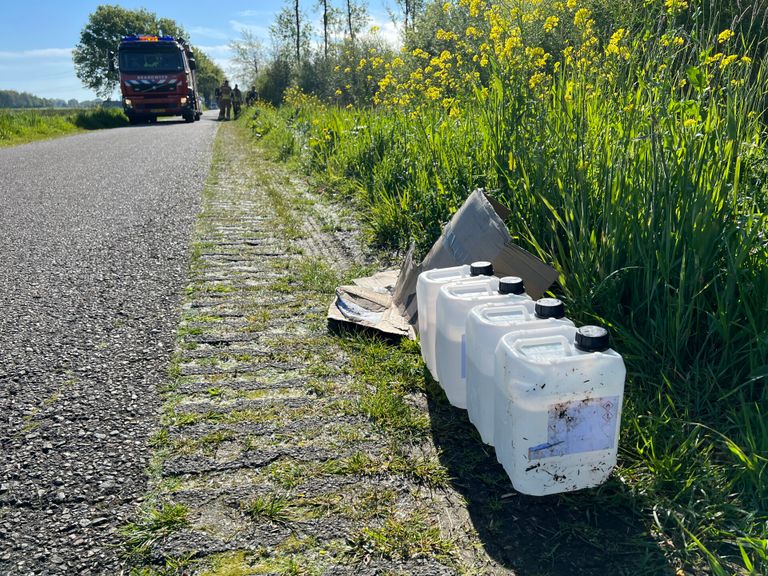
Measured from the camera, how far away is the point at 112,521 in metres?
1.90

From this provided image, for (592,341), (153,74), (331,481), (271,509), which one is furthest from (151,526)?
(153,74)

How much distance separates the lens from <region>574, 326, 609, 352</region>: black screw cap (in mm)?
1916

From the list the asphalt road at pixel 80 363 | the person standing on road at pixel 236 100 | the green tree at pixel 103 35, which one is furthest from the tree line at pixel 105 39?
the asphalt road at pixel 80 363

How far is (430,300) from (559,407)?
3.25 ft

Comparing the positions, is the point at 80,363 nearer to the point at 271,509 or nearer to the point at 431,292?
the point at 271,509

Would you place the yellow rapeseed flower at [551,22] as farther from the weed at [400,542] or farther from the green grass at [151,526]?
the green grass at [151,526]

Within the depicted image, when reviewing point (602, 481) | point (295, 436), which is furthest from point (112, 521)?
Result: point (602, 481)

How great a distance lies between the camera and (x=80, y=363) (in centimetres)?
299

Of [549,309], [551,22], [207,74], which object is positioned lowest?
[549,309]

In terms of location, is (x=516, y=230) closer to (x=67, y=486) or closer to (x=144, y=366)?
(x=144, y=366)

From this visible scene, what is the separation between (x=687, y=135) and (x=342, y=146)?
5.87 meters

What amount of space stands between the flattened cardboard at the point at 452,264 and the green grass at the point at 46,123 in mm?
15419

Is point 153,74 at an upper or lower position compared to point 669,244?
upper

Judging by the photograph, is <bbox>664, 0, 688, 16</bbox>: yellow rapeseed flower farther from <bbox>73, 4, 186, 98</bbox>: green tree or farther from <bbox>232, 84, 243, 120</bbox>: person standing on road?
<bbox>73, 4, 186, 98</bbox>: green tree
